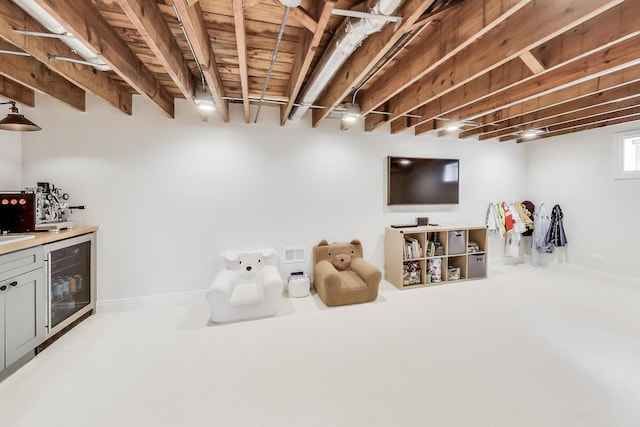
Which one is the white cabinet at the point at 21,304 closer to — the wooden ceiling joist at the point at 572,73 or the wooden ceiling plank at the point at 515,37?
the wooden ceiling plank at the point at 515,37

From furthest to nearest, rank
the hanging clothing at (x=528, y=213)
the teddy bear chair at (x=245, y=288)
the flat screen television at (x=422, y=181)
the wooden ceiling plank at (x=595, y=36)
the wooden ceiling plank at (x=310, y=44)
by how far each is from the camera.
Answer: the hanging clothing at (x=528, y=213) → the flat screen television at (x=422, y=181) → the teddy bear chair at (x=245, y=288) → the wooden ceiling plank at (x=595, y=36) → the wooden ceiling plank at (x=310, y=44)

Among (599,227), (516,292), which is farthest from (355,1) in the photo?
(599,227)

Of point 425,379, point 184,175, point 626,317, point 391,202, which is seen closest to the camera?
point 425,379

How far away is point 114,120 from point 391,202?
12.7 feet

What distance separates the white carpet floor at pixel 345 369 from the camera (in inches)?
64.4

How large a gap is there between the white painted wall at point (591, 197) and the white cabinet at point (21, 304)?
7233 millimetres

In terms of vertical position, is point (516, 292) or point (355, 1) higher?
point (355, 1)

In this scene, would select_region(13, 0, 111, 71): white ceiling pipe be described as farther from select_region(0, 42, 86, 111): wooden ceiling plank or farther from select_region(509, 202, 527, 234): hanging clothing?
select_region(509, 202, 527, 234): hanging clothing

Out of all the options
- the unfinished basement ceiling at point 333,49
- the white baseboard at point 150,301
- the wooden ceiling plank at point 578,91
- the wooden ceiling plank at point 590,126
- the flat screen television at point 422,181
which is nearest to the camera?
the unfinished basement ceiling at point 333,49

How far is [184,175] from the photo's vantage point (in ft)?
10.8

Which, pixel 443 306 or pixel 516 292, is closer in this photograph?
pixel 443 306

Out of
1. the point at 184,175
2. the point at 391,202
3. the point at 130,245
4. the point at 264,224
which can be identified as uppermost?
the point at 184,175

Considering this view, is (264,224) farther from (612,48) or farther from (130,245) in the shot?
(612,48)

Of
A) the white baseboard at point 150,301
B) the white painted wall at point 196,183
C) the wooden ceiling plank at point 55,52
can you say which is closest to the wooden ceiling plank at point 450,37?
the white painted wall at point 196,183
